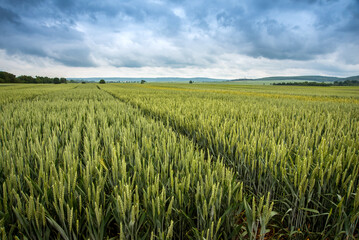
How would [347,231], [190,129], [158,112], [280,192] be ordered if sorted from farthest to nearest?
[158,112], [190,129], [280,192], [347,231]

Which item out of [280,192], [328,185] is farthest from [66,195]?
[328,185]

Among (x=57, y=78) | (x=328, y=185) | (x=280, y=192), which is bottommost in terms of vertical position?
(x=280, y=192)

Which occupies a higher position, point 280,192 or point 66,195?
point 66,195

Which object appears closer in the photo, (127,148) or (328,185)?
(328,185)

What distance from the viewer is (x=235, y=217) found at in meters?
1.09

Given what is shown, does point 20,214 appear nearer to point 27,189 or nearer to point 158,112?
point 27,189

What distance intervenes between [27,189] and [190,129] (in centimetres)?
239

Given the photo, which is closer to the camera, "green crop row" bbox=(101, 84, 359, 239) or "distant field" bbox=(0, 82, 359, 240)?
"distant field" bbox=(0, 82, 359, 240)

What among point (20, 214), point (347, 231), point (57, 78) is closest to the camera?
point (20, 214)

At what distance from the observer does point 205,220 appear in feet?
3.18

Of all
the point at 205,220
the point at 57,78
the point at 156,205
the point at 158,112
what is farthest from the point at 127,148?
the point at 57,78

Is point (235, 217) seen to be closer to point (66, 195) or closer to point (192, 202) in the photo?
point (192, 202)

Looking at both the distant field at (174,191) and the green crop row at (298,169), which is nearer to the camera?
the distant field at (174,191)

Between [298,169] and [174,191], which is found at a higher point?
[298,169]
